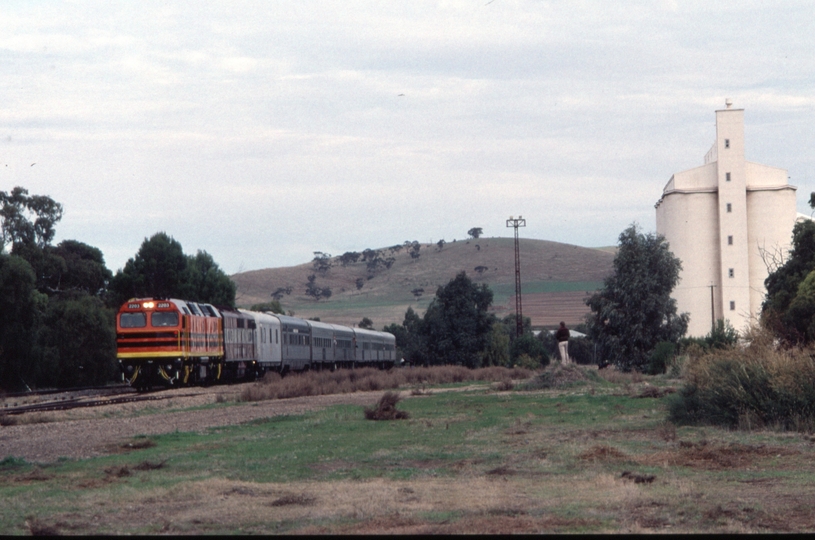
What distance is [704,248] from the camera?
275ft

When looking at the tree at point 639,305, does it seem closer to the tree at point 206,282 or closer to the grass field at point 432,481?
the tree at point 206,282

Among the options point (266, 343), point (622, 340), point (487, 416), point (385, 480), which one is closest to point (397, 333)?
point (622, 340)

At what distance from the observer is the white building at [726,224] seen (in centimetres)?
8250

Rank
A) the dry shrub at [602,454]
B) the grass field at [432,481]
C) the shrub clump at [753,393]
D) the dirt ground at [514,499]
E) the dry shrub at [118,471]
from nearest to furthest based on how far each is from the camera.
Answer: the dirt ground at [514,499] → the grass field at [432,481] → the dry shrub at [118,471] → the dry shrub at [602,454] → the shrub clump at [753,393]

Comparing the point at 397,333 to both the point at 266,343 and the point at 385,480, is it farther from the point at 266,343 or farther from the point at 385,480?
the point at 385,480

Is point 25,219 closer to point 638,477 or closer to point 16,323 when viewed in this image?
point 16,323

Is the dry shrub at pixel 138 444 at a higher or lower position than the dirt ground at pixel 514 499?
lower

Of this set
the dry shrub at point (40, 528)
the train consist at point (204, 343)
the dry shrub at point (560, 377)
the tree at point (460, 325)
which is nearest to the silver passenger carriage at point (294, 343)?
the train consist at point (204, 343)

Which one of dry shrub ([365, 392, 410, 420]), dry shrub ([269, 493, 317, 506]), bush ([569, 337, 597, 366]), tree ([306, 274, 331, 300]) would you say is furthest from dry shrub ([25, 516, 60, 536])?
tree ([306, 274, 331, 300])

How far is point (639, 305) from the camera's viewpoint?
69.6m

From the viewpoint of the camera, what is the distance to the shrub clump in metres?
17.0

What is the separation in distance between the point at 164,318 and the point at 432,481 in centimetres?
2607

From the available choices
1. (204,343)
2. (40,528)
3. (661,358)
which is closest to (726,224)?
(661,358)

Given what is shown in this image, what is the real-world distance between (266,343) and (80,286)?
4679cm
